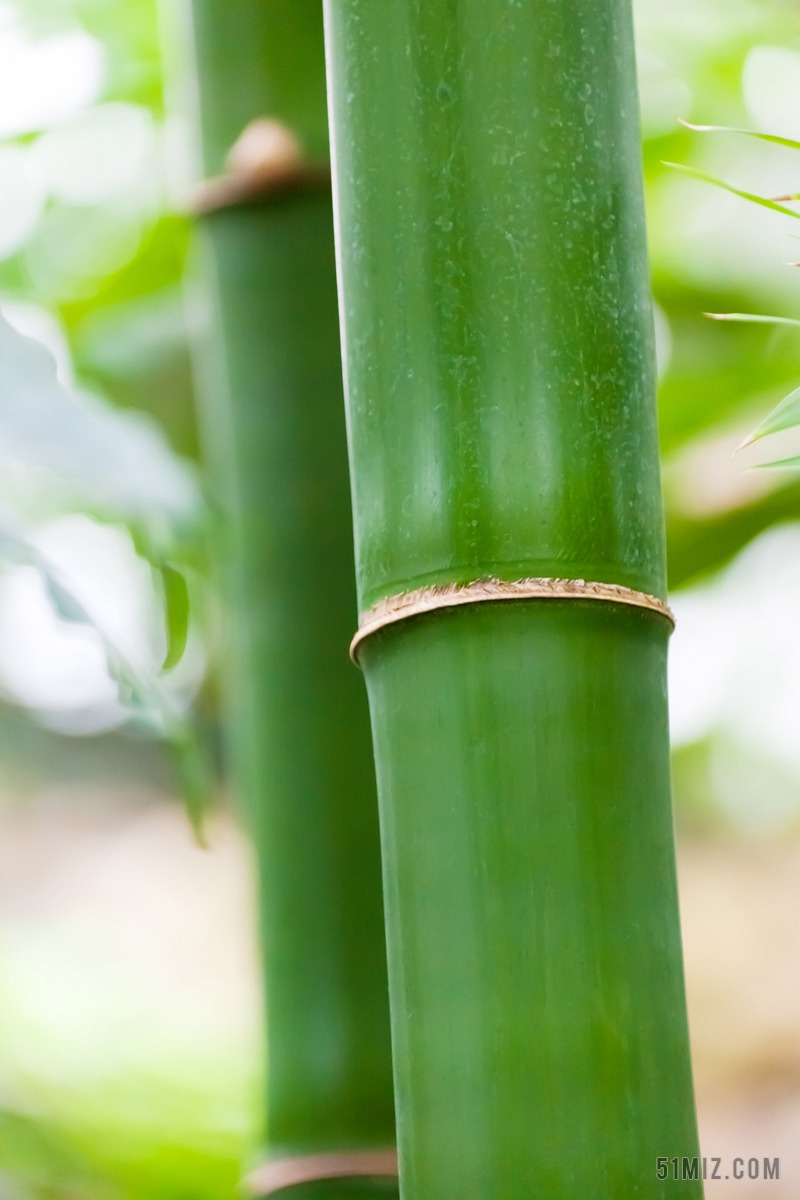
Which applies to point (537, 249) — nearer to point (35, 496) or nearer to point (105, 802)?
point (35, 496)

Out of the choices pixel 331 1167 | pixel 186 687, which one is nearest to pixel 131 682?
pixel 331 1167

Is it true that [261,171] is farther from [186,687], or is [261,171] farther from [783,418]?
[186,687]

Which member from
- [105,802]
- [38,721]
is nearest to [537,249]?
[38,721]

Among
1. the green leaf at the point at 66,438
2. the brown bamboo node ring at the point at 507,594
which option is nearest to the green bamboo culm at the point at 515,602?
the brown bamboo node ring at the point at 507,594

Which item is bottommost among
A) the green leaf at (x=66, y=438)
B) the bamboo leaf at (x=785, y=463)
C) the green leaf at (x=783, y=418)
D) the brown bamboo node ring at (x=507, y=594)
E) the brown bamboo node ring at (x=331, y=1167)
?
the brown bamboo node ring at (x=331, y=1167)

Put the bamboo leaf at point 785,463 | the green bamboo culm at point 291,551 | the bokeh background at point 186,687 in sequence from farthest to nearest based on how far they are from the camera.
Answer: the bokeh background at point 186,687 → the green bamboo culm at point 291,551 → the bamboo leaf at point 785,463

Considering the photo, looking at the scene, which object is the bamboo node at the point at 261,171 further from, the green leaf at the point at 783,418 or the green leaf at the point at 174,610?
the green leaf at the point at 783,418
